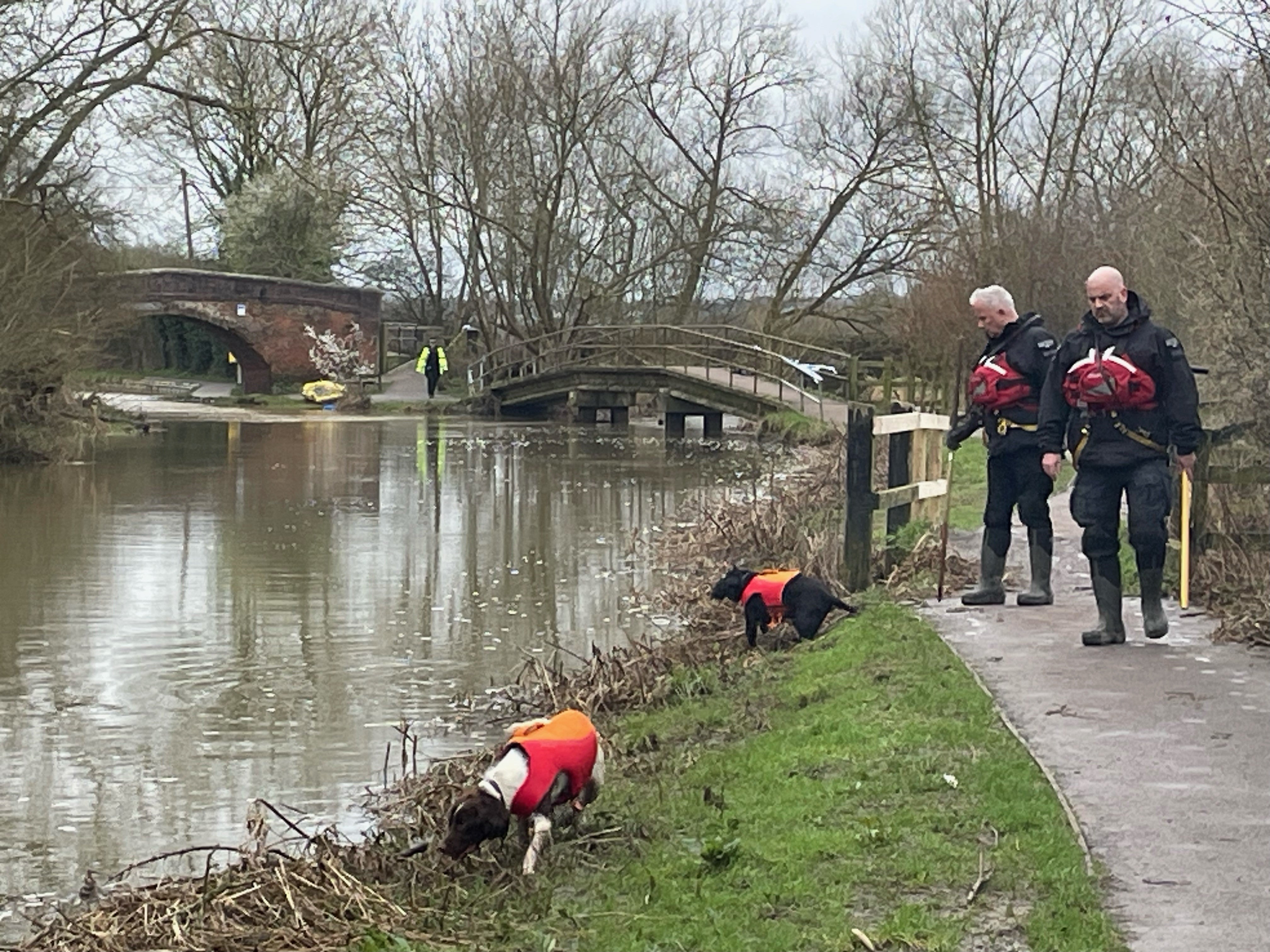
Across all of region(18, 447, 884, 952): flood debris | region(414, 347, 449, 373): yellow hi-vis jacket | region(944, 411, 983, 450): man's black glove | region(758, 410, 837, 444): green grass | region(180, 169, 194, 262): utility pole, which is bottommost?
region(18, 447, 884, 952): flood debris

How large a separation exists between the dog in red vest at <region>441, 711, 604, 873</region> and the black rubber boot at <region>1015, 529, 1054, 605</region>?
4.36 m

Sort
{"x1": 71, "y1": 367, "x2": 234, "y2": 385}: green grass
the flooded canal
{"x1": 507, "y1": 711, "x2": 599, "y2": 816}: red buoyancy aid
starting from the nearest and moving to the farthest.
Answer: {"x1": 507, "y1": 711, "x2": 599, "y2": 816}: red buoyancy aid < the flooded canal < {"x1": 71, "y1": 367, "x2": 234, "y2": 385}: green grass

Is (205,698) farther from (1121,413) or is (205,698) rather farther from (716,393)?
(716,393)

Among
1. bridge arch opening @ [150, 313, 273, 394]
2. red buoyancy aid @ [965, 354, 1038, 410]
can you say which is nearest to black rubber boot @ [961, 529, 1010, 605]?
red buoyancy aid @ [965, 354, 1038, 410]

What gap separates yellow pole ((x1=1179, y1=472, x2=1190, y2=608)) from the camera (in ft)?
31.6

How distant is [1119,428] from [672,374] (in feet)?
97.8

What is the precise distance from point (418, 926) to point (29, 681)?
5.70 metres

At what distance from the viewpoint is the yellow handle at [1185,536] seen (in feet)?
31.6

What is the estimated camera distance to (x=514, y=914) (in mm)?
5652

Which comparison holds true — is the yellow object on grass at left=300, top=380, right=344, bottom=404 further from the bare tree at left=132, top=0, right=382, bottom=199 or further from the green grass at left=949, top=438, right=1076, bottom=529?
the green grass at left=949, top=438, right=1076, bottom=529

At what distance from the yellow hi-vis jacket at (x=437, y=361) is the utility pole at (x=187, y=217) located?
1096cm

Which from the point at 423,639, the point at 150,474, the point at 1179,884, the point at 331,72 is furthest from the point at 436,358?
the point at 1179,884

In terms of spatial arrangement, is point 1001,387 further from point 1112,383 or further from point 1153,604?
point 1153,604

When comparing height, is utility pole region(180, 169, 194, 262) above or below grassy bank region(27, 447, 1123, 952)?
above
